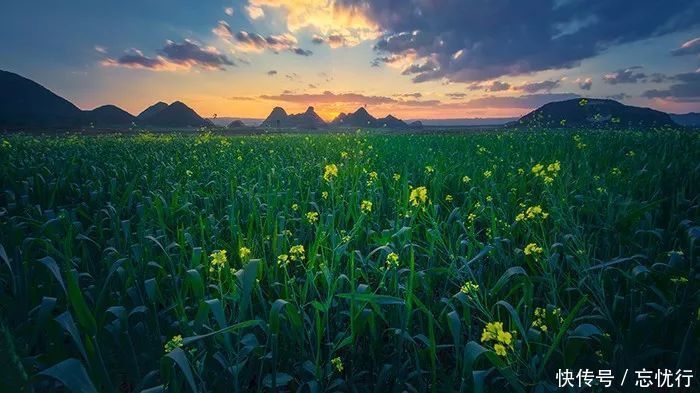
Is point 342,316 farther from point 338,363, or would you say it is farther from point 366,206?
point 366,206

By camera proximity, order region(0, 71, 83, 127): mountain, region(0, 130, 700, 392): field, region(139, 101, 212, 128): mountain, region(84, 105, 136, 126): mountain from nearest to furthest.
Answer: region(0, 130, 700, 392): field < region(84, 105, 136, 126): mountain < region(0, 71, 83, 127): mountain < region(139, 101, 212, 128): mountain

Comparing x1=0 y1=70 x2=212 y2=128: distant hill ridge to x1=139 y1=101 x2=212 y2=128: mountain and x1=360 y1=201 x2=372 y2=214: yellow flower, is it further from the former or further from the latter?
x1=360 y1=201 x2=372 y2=214: yellow flower

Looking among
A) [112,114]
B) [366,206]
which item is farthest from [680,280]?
[112,114]

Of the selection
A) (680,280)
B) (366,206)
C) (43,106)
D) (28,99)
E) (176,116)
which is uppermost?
(28,99)

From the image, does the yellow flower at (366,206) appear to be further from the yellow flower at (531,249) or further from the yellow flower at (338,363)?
the yellow flower at (338,363)

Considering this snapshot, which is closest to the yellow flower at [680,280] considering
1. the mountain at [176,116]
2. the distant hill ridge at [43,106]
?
the distant hill ridge at [43,106]

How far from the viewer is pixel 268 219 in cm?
382

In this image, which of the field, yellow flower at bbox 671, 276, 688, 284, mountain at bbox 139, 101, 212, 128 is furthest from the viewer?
mountain at bbox 139, 101, 212, 128

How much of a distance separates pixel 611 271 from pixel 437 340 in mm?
1717

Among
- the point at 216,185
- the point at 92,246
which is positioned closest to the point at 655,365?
the point at 92,246

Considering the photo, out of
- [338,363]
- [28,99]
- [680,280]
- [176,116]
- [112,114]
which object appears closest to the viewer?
[338,363]

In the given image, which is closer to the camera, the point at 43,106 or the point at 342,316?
the point at 342,316

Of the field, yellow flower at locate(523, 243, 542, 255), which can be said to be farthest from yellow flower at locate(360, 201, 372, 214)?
yellow flower at locate(523, 243, 542, 255)

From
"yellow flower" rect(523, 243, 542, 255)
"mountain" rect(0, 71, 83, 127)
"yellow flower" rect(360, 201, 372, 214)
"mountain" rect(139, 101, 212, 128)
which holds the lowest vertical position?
"yellow flower" rect(523, 243, 542, 255)
